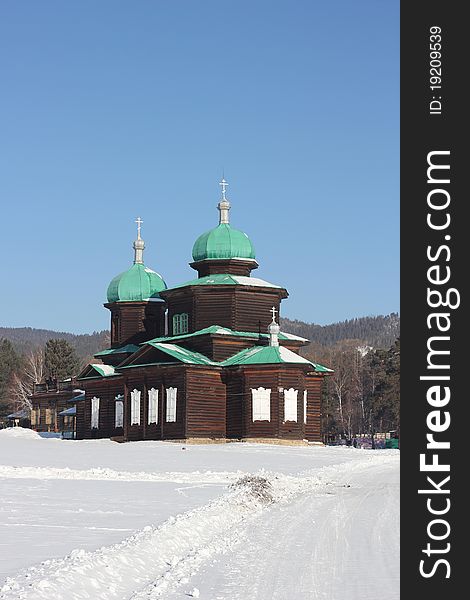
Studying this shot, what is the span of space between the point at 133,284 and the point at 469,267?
5006 cm

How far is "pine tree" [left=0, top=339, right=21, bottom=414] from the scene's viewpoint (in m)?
113

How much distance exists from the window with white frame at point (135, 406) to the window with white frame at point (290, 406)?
7.58 metres

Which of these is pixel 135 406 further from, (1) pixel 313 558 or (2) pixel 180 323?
(1) pixel 313 558

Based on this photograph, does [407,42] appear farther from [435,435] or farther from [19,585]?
[19,585]

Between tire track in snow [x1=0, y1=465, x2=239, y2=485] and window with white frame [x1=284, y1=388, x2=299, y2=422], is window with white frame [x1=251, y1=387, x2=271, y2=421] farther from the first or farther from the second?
tire track in snow [x1=0, y1=465, x2=239, y2=485]

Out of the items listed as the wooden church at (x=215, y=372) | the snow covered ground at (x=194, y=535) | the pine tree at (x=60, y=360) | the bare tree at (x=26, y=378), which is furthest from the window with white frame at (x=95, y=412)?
the bare tree at (x=26, y=378)

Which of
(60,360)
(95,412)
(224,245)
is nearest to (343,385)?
(60,360)

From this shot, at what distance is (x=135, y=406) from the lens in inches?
2044

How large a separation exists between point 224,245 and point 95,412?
12.1m

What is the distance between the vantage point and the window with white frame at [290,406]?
4881cm

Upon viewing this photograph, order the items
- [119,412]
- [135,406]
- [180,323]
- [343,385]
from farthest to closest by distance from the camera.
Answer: [343,385], [119,412], [180,323], [135,406]

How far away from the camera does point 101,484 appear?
971 inches

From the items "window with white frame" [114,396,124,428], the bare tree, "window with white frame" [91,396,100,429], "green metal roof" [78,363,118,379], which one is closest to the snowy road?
"window with white frame" [114,396,124,428]

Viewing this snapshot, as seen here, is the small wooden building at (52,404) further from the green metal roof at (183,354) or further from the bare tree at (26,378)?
the green metal roof at (183,354)
